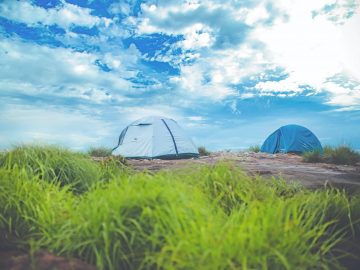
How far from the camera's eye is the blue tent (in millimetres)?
19062

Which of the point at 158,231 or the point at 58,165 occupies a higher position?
the point at 58,165

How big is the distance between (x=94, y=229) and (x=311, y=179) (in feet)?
16.6

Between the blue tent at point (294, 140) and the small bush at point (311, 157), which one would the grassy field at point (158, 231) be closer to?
the small bush at point (311, 157)

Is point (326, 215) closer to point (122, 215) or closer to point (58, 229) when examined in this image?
point (122, 215)

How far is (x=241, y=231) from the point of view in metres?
2.67

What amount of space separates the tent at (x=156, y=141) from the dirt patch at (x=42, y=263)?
11.0 metres

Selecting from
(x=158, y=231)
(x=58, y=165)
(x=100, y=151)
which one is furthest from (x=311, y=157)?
(x=158, y=231)

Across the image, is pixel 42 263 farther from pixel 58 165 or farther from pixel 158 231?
pixel 58 165

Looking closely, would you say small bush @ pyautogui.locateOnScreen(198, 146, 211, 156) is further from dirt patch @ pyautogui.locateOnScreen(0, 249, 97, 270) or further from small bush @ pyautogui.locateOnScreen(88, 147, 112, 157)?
dirt patch @ pyautogui.locateOnScreen(0, 249, 97, 270)

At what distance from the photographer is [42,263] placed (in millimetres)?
2812

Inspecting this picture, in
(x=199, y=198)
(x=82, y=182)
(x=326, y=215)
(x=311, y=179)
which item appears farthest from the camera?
(x=311, y=179)

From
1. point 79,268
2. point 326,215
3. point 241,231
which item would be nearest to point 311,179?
point 326,215

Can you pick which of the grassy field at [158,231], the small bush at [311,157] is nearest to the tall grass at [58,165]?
the grassy field at [158,231]

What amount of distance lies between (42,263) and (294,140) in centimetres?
1774
